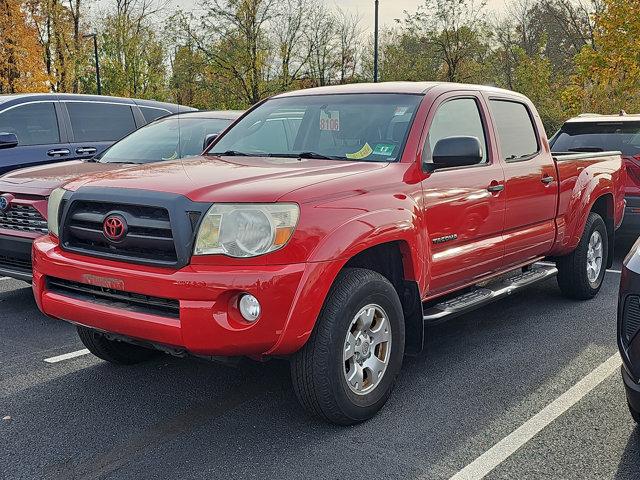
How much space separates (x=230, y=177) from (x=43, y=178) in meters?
2.95

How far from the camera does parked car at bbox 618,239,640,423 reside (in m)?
3.17

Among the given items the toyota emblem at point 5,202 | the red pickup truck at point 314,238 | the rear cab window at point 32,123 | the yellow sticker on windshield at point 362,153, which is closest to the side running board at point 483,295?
the red pickup truck at point 314,238

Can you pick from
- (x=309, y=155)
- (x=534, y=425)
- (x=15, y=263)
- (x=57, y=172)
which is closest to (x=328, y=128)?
(x=309, y=155)

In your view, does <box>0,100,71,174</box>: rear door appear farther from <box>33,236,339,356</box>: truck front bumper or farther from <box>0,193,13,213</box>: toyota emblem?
<box>33,236,339,356</box>: truck front bumper

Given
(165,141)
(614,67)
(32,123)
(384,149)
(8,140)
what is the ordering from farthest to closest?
(614,67) < (32,123) < (8,140) < (165,141) < (384,149)

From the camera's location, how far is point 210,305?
320 centimetres

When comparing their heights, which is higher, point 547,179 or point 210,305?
point 547,179

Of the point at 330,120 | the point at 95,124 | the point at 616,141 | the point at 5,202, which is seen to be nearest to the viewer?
the point at 330,120

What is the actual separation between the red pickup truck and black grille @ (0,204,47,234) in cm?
157

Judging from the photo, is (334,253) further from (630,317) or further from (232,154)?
(232,154)

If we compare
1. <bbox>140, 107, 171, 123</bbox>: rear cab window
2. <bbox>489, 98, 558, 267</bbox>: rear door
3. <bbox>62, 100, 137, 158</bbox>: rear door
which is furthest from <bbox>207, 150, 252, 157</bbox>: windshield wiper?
<bbox>140, 107, 171, 123</bbox>: rear cab window

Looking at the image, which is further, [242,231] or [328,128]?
[328,128]

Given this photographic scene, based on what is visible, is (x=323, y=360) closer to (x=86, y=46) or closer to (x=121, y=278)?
(x=121, y=278)

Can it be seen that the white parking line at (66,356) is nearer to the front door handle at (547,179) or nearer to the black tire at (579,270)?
the front door handle at (547,179)
